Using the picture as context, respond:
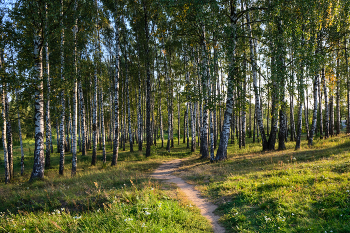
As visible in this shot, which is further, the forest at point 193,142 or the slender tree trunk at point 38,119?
the slender tree trunk at point 38,119

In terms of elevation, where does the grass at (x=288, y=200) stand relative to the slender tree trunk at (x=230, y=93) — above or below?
below

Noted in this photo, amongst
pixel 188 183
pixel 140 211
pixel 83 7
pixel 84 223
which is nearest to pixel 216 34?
pixel 188 183

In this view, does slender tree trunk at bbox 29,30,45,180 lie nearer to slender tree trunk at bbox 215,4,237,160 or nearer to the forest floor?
the forest floor

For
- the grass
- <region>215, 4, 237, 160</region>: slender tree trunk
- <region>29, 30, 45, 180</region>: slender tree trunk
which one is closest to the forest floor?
the grass

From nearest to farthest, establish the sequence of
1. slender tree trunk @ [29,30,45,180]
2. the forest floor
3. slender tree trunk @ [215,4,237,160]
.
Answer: the forest floor
slender tree trunk @ [29,30,45,180]
slender tree trunk @ [215,4,237,160]

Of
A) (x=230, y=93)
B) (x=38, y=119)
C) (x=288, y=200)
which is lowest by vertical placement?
(x=288, y=200)

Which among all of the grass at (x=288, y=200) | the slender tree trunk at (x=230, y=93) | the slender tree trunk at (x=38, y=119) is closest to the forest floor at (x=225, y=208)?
the grass at (x=288, y=200)

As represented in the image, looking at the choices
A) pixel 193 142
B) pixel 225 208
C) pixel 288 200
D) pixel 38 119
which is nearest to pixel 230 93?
pixel 288 200

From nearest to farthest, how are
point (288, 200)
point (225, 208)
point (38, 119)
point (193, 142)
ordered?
point (288, 200), point (225, 208), point (38, 119), point (193, 142)

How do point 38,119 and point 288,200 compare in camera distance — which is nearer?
point 288,200

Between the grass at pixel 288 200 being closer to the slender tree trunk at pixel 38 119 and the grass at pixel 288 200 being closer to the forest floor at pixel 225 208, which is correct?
the forest floor at pixel 225 208

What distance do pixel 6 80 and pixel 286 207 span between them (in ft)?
48.9

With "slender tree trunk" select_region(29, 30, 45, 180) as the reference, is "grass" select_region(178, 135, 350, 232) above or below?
below

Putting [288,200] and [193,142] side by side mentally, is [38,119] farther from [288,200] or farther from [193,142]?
[193,142]
